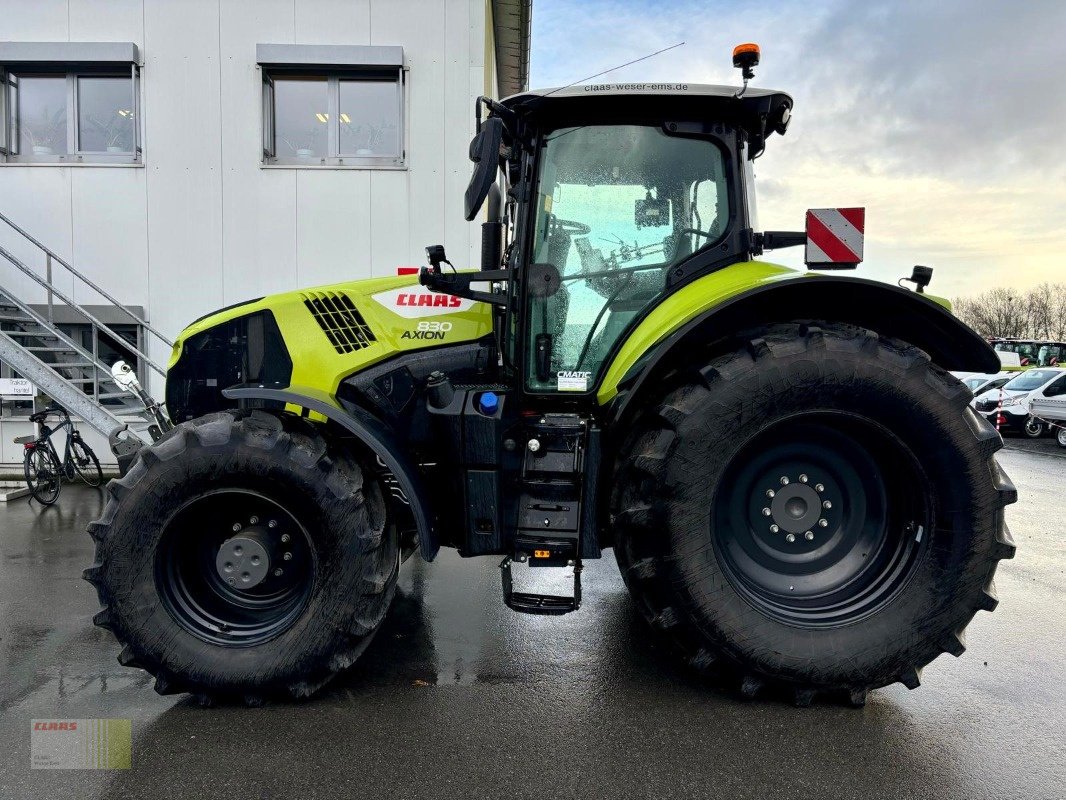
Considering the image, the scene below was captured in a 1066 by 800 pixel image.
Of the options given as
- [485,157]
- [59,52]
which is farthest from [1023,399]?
[59,52]

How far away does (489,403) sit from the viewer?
3180 millimetres

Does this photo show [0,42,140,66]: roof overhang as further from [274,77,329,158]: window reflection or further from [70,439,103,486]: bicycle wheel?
[70,439,103,486]: bicycle wheel

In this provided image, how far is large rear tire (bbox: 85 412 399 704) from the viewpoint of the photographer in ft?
9.46

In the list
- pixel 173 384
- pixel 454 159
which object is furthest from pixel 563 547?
pixel 454 159

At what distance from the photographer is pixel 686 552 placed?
2.82 m

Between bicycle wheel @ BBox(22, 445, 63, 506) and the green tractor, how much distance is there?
5194 mm

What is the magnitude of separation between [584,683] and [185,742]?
1670 millimetres

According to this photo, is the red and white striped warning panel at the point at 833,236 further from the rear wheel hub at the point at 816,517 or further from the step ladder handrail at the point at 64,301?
the step ladder handrail at the point at 64,301

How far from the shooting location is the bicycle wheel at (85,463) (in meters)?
7.79

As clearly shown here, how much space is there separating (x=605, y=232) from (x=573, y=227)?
153 mm

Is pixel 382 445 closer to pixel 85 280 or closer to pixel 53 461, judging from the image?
pixel 53 461

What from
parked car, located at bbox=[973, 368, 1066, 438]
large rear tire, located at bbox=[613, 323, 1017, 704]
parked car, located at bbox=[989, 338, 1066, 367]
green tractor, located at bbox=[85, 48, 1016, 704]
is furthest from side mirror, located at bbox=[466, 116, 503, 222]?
parked car, located at bbox=[989, 338, 1066, 367]

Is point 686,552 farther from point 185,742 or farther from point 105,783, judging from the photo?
point 105,783

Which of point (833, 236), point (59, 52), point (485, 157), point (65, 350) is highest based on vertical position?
point (59, 52)
